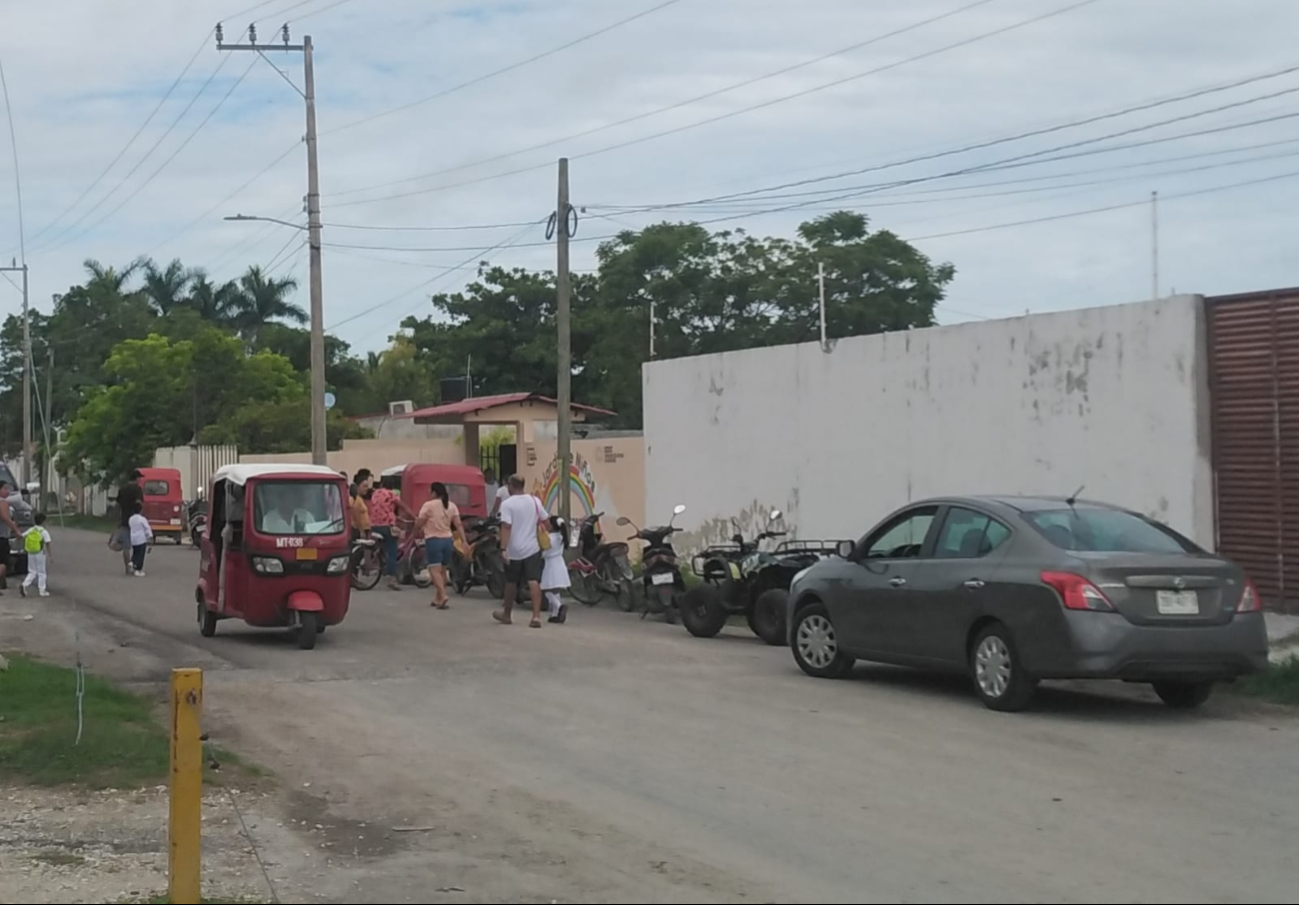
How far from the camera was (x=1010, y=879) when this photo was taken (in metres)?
7.46

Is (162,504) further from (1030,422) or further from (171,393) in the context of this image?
(1030,422)

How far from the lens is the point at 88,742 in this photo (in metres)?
11.1

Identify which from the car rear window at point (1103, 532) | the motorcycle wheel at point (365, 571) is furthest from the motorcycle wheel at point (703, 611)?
the motorcycle wheel at point (365, 571)

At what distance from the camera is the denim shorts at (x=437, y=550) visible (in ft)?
75.0

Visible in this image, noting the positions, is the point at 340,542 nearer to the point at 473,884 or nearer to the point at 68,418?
the point at 473,884

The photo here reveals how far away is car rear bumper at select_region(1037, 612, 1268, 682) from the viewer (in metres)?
11.6

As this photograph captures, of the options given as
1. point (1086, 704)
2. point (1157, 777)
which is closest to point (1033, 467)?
point (1086, 704)

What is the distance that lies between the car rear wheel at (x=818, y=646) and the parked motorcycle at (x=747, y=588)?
7.30ft

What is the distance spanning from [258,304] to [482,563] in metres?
59.2

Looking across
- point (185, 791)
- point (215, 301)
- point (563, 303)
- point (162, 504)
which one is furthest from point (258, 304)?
point (185, 791)

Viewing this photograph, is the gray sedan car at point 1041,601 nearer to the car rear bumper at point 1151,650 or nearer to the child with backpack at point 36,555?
the car rear bumper at point 1151,650

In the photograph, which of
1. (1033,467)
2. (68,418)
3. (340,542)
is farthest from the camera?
(68,418)

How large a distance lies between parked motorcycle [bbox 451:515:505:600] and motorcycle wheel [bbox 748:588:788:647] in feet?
20.9

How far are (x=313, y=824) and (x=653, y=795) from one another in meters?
1.93
